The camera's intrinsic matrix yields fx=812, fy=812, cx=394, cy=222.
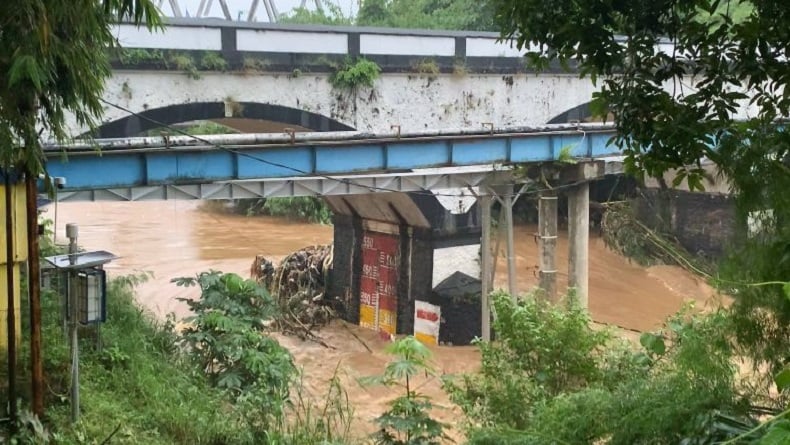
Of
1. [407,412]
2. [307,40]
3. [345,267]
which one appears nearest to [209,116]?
[307,40]

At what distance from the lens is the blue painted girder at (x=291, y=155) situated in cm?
1151

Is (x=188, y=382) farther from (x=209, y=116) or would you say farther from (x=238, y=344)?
(x=209, y=116)

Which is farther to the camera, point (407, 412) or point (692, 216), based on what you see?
point (692, 216)

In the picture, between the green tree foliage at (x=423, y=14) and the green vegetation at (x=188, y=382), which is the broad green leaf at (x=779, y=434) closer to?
the green vegetation at (x=188, y=382)

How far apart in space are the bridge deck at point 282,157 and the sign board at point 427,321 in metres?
3.59

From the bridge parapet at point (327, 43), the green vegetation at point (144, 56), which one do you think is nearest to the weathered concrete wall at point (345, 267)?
the bridge parapet at point (327, 43)

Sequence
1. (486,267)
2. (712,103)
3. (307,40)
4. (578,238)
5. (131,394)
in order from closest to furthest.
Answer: (712,103) → (131,394) → (486,267) → (578,238) → (307,40)

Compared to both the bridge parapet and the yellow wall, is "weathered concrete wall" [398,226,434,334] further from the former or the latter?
the yellow wall

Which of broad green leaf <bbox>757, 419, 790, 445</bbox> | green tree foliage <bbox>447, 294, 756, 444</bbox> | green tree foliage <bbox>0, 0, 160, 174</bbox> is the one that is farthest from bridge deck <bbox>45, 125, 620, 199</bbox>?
broad green leaf <bbox>757, 419, 790, 445</bbox>

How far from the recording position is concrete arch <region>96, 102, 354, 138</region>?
15805 mm

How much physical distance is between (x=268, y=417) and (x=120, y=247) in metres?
18.5

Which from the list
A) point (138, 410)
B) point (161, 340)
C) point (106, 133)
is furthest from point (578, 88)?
point (138, 410)

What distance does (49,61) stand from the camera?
6.34 meters

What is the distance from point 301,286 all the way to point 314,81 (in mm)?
5285
